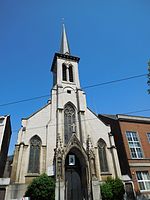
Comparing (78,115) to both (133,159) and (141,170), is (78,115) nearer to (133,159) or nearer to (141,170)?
(133,159)

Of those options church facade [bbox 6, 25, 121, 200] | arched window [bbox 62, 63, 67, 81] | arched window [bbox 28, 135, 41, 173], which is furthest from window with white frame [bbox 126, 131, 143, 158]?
arched window [bbox 62, 63, 67, 81]

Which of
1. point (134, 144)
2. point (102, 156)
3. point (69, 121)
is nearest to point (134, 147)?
point (134, 144)

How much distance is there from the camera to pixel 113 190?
17312mm

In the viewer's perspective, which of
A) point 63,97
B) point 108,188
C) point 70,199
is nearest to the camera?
point 108,188

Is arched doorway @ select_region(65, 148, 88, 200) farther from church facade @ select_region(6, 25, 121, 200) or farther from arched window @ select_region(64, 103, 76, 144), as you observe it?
arched window @ select_region(64, 103, 76, 144)

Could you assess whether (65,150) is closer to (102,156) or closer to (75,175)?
(75,175)

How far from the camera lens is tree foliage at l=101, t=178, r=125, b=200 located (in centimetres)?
1692

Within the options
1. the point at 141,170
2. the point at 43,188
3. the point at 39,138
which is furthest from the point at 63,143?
the point at 141,170

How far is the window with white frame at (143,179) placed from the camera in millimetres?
19250

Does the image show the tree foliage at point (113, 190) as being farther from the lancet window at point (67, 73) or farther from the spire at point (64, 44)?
the spire at point (64, 44)

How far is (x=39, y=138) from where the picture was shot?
20.3 metres

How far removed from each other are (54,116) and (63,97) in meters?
3.93

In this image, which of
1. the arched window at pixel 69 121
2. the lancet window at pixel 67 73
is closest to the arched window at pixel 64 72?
the lancet window at pixel 67 73

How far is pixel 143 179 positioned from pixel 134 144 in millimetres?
4414
